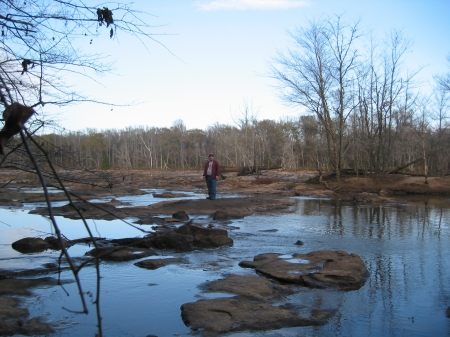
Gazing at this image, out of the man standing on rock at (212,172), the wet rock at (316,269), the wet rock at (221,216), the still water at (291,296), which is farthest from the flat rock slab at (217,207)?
the wet rock at (316,269)

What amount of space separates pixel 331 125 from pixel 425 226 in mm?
15066

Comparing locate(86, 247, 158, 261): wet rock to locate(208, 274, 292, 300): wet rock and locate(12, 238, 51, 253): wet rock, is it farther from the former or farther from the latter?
locate(208, 274, 292, 300): wet rock

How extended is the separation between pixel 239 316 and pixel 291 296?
1090 mm

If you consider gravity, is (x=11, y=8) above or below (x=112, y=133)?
below

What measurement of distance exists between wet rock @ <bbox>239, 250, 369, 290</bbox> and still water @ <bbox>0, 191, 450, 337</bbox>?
7.8 inches

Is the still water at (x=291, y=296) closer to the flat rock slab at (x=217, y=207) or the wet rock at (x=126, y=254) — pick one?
the wet rock at (x=126, y=254)

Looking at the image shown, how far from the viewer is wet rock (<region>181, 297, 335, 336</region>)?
466 centimetres

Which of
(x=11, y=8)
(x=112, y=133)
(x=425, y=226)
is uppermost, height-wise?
(x=112, y=133)

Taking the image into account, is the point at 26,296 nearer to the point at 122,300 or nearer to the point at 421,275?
the point at 122,300

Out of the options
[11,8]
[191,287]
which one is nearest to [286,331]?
[191,287]

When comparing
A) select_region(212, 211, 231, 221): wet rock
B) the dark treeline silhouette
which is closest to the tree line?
the dark treeline silhouette

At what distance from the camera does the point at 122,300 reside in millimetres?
5633

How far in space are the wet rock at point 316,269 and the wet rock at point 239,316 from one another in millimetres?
1175

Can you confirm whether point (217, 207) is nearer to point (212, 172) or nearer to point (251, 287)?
point (212, 172)
